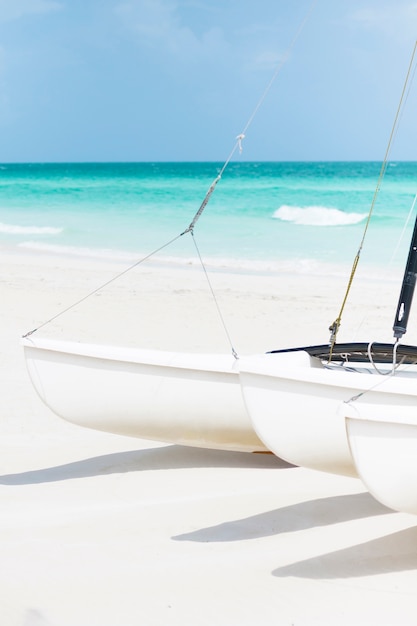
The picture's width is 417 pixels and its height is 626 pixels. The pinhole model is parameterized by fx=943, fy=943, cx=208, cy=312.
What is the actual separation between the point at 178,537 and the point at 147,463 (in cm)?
119

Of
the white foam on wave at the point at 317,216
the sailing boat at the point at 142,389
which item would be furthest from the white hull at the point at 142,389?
the white foam on wave at the point at 317,216

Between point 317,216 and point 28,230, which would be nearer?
point 28,230

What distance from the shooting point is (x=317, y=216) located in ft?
91.9

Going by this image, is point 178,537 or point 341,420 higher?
point 341,420

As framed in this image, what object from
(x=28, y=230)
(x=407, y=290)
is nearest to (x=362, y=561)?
(x=407, y=290)

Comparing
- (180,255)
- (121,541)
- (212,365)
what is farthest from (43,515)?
(180,255)

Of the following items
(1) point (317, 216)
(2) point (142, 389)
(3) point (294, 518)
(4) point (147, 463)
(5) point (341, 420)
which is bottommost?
(1) point (317, 216)

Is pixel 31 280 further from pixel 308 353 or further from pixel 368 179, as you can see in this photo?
pixel 368 179

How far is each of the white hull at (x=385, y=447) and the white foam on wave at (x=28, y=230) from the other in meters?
20.3

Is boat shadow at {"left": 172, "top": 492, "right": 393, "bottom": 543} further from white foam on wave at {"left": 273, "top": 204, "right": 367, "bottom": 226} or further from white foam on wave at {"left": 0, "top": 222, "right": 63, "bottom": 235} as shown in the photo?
white foam on wave at {"left": 273, "top": 204, "right": 367, "bottom": 226}

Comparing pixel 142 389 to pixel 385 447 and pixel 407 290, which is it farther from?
pixel 385 447

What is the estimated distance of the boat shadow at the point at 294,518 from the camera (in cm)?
409

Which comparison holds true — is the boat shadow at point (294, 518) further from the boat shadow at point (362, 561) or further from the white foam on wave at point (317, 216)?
the white foam on wave at point (317, 216)

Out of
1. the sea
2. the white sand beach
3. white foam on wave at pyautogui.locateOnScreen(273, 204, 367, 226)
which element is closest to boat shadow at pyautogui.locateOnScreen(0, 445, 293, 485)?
the white sand beach
